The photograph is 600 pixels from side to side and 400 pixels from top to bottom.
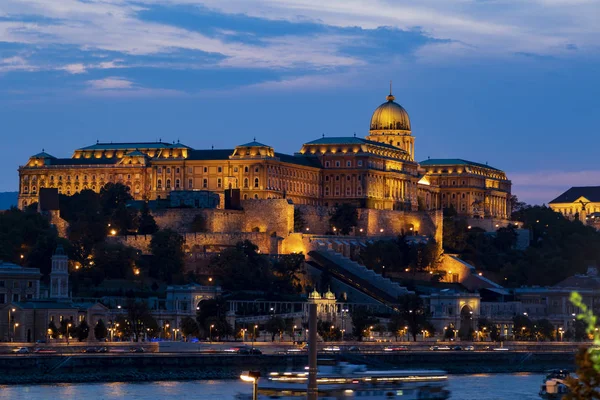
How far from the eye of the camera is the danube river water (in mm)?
69688

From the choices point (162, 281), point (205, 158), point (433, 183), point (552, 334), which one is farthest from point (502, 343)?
point (433, 183)

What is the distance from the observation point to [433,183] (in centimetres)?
19500

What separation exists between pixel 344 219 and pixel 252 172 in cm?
1115

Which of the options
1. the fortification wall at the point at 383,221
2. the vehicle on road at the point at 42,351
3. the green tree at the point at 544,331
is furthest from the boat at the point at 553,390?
the fortification wall at the point at 383,221

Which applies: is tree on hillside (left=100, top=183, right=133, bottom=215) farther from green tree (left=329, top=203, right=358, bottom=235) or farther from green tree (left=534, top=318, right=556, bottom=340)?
green tree (left=534, top=318, right=556, bottom=340)

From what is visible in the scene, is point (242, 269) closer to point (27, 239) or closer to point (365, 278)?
point (365, 278)

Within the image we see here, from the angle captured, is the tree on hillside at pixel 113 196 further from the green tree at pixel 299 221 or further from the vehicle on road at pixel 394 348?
the vehicle on road at pixel 394 348

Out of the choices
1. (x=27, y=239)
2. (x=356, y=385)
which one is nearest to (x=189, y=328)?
(x=27, y=239)

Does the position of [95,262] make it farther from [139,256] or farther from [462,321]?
[462,321]

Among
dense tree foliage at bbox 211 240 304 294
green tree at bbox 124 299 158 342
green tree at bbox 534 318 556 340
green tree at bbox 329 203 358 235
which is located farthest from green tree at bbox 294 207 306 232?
green tree at bbox 124 299 158 342

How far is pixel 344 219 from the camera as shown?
6225 inches

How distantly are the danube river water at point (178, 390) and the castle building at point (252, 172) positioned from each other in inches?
3142

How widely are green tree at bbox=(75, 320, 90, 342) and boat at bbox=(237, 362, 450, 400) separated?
34999mm

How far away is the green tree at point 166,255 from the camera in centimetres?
13000
